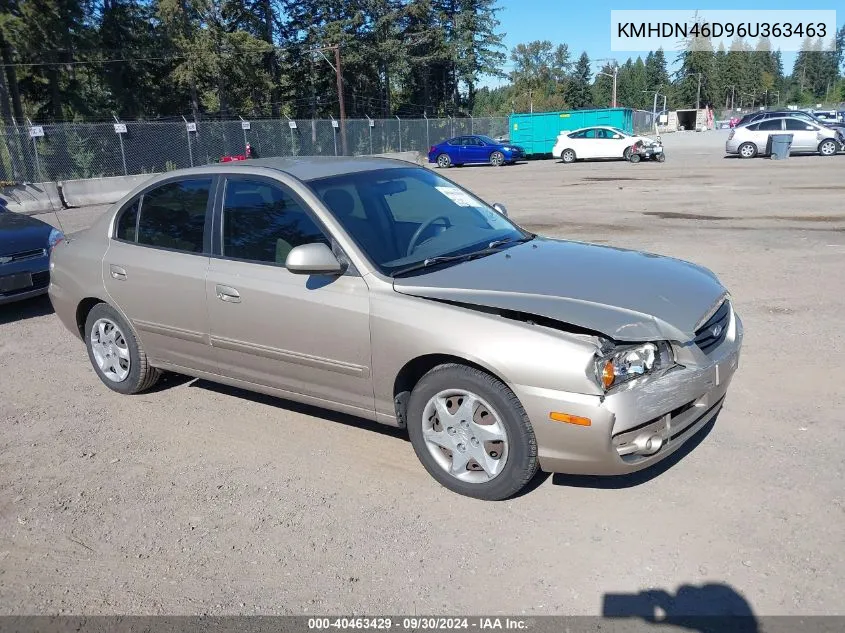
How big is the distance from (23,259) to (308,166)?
4690 mm

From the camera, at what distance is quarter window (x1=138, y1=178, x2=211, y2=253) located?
478 cm

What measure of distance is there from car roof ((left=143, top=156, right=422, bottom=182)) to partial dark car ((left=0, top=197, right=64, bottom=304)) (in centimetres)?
354

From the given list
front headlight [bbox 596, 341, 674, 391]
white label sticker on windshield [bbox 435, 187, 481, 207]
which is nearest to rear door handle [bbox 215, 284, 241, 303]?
white label sticker on windshield [bbox 435, 187, 481, 207]

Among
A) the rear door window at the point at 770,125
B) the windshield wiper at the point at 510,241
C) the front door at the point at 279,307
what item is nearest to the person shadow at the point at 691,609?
the front door at the point at 279,307

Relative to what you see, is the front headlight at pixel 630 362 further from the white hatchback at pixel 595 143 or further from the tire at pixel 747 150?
the white hatchback at pixel 595 143

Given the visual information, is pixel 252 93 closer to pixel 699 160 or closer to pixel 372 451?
pixel 699 160

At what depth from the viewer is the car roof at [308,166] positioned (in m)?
4.55

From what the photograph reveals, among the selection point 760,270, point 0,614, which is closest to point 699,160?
point 760,270

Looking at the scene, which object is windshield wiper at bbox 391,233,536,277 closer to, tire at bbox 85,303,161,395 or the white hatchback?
tire at bbox 85,303,161,395

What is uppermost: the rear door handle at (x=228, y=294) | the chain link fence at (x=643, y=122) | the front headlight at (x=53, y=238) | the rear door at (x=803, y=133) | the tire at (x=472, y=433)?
the chain link fence at (x=643, y=122)

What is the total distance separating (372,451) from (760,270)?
619 cm

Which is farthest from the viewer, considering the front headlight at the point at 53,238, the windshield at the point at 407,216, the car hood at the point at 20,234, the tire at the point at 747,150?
the tire at the point at 747,150

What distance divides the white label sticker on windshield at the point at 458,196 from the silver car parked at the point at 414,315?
1.4 inches

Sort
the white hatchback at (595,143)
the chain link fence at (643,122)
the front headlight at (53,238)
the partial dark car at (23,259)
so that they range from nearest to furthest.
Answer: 1. the partial dark car at (23,259)
2. the front headlight at (53,238)
3. the white hatchback at (595,143)
4. the chain link fence at (643,122)
